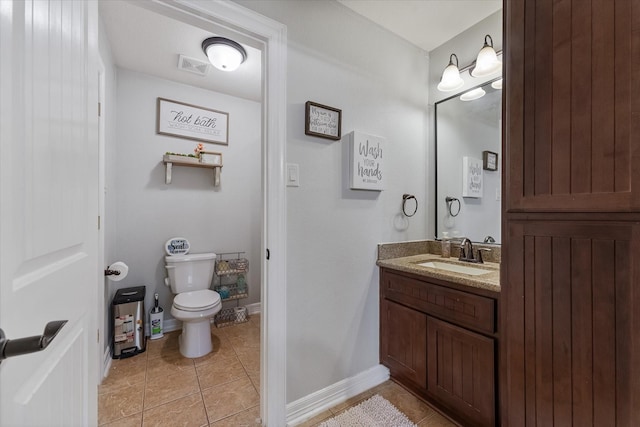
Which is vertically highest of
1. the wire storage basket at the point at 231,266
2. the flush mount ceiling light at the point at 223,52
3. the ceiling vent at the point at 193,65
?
the ceiling vent at the point at 193,65

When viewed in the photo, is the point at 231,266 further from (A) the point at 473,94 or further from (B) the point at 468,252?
(A) the point at 473,94

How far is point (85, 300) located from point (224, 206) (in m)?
2.08

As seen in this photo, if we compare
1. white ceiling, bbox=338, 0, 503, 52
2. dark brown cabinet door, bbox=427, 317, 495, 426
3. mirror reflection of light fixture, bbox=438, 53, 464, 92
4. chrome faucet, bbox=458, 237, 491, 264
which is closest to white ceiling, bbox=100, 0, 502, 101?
white ceiling, bbox=338, 0, 503, 52

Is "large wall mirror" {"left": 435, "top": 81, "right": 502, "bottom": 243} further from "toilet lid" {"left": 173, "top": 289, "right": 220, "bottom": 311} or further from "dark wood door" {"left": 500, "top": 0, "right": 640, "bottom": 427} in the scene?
"toilet lid" {"left": 173, "top": 289, "right": 220, "bottom": 311}

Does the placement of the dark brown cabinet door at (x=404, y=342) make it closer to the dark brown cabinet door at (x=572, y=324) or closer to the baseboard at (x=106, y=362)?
the dark brown cabinet door at (x=572, y=324)

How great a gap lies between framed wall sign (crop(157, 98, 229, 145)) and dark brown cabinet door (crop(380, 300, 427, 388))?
2311 mm

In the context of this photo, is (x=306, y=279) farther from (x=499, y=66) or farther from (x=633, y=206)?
(x=499, y=66)

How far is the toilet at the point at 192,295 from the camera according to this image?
6.57 feet

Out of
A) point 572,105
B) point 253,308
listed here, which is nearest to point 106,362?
point 253,308

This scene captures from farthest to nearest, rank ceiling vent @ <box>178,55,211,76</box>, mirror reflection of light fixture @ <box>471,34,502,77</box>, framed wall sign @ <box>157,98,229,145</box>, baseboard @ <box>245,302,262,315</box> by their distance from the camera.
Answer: baseboard @ <box>245,302,262,315</box> < framed wall sign @ <box>157,98,229,145</box> < ceiling vent @ <box>178,55,211,76</box> < mirror reflection of light fixture @ <box>471,34,502,77</box>

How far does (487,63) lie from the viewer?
1.64 metres

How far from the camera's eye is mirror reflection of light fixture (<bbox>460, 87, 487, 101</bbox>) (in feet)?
6.06

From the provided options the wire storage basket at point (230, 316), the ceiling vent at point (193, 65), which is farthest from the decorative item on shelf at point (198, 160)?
the wire storage basket at point (230, 316)

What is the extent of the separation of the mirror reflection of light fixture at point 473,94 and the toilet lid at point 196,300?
2.50m
